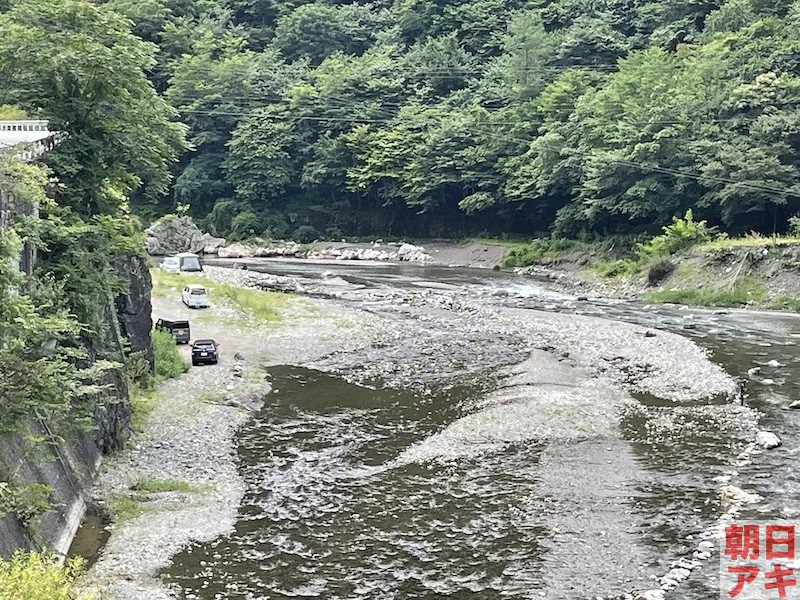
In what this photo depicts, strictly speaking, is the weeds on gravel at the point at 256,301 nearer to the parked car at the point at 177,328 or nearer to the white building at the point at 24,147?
the parked car at the point at 177,328

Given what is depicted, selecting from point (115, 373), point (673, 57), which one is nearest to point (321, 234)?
point (673, 57)

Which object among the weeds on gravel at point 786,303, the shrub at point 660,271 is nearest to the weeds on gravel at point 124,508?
the weeds on gravel at point 786,303

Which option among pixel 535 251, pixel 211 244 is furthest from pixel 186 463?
pixel 211 244

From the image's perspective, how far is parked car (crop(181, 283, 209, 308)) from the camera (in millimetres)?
48688

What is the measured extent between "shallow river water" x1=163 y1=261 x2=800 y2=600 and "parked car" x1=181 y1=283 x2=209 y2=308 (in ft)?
58.2

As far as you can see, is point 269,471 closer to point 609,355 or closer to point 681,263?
point 609,355

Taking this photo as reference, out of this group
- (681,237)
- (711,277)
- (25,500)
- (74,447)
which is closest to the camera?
(25,500)

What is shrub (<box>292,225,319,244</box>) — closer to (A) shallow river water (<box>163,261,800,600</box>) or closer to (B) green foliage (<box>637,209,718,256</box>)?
(B) green foliage (<box>637,209,718,256</box>)

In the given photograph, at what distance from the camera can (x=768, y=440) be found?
24.8m

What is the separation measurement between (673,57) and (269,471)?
222 feet

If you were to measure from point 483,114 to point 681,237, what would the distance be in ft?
111

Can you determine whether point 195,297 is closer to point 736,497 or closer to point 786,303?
point 786,303

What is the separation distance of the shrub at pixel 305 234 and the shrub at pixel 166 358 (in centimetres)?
6230

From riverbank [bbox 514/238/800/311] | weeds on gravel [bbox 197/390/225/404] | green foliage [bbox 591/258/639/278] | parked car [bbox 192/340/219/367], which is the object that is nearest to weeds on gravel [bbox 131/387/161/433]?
weeds on gravel [bbox 197/390/225/404]
